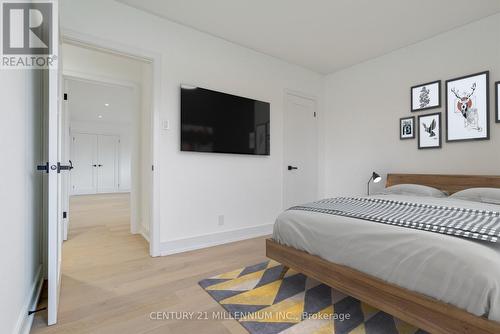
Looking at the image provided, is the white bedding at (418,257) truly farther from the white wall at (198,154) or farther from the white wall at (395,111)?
the white wall at (395,111)

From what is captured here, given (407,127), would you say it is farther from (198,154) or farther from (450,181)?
(198,154)

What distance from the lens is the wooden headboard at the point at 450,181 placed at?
8.23 ft

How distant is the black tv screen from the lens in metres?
2.82

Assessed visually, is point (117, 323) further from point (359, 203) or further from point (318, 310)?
point (359, 203)

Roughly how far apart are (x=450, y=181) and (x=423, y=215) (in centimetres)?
166

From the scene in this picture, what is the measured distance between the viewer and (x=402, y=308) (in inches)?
48.6

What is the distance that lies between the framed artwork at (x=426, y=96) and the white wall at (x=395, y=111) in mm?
70

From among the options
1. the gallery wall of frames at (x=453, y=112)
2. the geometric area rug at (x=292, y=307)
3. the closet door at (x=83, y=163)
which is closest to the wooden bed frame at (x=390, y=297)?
the geometric area rug at (x=292, y=307)

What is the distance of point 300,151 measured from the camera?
3996mm

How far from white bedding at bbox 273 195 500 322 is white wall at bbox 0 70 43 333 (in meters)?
1.66

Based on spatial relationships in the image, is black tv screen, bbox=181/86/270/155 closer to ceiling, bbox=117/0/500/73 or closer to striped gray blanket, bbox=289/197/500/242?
ceiling, bbox=117/0/500/73

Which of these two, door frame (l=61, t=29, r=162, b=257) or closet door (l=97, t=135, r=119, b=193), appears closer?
door frame (l=61, t=29, r=162, b=257)

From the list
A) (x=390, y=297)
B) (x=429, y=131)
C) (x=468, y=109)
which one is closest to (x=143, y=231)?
(x=390, y=297)

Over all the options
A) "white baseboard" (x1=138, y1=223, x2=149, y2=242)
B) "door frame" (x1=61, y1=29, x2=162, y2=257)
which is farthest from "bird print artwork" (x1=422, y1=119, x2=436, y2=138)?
"white baseboard" (x1=138, y1=223, x2=149, y2=242)
